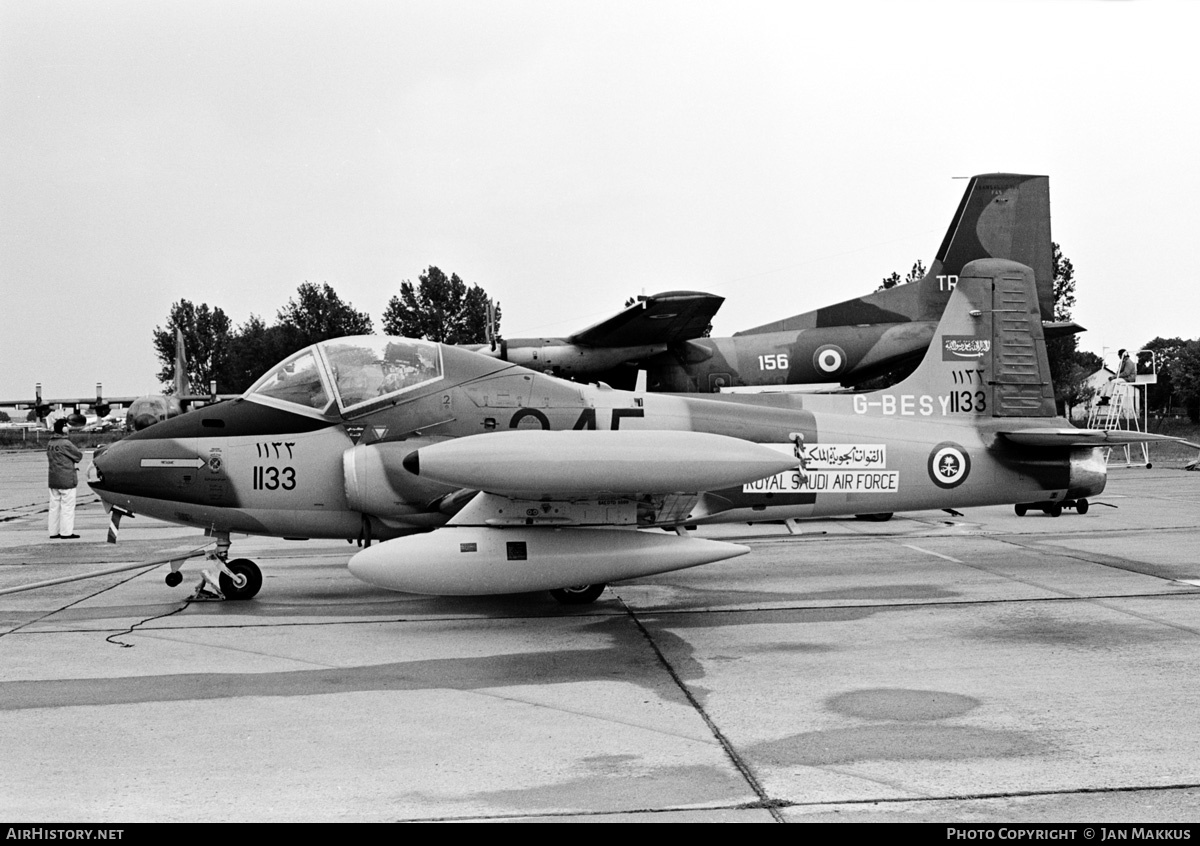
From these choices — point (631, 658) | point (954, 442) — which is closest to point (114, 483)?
point (631, 658)

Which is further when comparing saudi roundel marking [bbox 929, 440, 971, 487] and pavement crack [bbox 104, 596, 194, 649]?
saudi roundel marking [bbox 929, 440, 971, 487]

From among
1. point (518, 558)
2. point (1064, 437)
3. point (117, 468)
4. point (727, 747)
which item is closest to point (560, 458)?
point (518, 558)

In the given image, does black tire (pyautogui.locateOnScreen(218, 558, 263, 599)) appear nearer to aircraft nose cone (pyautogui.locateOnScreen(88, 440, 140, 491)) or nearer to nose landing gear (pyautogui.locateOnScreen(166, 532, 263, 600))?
nose landing gear (pyautogui.locateOnScreen(166, 532, 263, 600))

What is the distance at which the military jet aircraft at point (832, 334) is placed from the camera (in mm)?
16781

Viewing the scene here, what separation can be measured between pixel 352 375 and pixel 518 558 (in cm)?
239

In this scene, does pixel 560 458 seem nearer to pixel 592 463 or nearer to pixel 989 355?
pixel 592 463

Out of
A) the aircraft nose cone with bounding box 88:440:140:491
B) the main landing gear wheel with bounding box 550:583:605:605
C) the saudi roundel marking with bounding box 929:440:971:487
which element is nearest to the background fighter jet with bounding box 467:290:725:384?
the saudi roundel marking with bounding box 929:440:971:487

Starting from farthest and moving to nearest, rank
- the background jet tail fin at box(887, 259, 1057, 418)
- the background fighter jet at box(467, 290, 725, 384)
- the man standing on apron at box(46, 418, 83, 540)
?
the background fighter jet at box(467, 290, 725, 384) → the man standing on apron at box(46, 418, 83, 540) → the background jet tail fin at box(887, 259, 1057, 418)

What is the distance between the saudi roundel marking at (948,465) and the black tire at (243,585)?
6.19 meters

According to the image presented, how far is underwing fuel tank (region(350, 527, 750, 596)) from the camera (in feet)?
23.7

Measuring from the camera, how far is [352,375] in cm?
865

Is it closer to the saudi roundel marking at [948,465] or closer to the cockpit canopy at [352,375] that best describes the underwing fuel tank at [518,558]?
the cockpit canopy at [352,375]

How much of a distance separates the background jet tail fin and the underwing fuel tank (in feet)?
11.6
